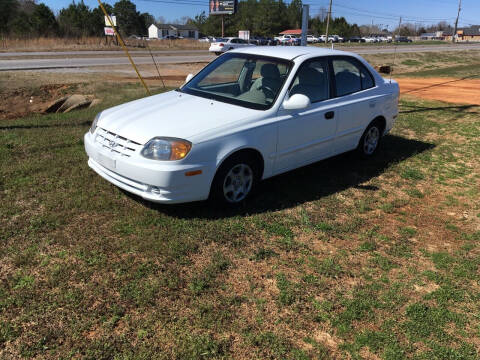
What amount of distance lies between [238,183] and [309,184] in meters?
1.36

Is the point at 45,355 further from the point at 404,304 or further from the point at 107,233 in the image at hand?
the point at 404,304

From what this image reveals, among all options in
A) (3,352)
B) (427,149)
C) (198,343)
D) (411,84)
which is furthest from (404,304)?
(411,84)

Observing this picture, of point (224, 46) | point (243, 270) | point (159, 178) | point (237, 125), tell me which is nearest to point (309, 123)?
point (237, 125)

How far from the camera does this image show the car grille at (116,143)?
4168 mm

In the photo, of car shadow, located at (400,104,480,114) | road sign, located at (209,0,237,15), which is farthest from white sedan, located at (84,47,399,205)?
road sign, located at (209,0,237,15)

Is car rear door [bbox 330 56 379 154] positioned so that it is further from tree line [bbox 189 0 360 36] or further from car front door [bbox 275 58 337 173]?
tree line [bbox 189 0 360 36]

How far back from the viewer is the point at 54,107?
463 inches

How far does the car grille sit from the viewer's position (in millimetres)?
4168

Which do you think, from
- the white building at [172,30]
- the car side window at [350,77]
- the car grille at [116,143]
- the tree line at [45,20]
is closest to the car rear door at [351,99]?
the car side window at [350,77]

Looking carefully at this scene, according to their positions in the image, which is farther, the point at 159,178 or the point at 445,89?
the point at 445,89

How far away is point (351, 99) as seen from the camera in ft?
18.8

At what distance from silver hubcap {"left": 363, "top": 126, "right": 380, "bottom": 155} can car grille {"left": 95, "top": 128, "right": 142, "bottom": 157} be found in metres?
3.71

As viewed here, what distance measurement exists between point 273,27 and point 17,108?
10276 cm

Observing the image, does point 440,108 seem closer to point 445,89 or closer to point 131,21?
point 445,89
